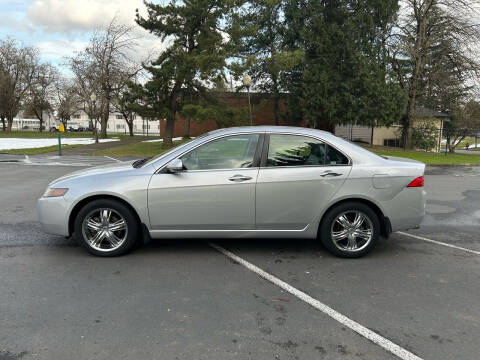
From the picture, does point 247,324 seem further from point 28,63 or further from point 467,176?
point 28,63

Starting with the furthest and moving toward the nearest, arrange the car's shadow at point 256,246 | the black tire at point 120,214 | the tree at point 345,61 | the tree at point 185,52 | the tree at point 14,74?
the tree at point 14,74, the tree at point 345,61, the tree at point 185,52, the car's shadow at point 256,246, the black tire at point 120,214

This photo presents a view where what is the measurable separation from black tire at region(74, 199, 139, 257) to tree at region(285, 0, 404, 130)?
20135mm

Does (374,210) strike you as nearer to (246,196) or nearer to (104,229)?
(246,196)

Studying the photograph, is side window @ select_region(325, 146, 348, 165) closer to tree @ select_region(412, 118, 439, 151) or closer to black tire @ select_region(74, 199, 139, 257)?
black tire @ select_region(74, 199, 139, 257)

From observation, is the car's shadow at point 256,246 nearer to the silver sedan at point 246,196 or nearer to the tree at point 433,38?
the silver sedan at point 246,196

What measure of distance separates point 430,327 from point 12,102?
187 feet

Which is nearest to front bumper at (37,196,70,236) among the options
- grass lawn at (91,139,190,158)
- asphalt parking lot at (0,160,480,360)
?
asphalt parking lot at (0,160,480,360)

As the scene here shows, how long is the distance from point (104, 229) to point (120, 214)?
29 cm

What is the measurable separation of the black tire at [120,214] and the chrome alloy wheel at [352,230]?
2.44 metres

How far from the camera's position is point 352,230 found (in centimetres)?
446

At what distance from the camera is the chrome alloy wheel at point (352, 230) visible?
4449 millimetres

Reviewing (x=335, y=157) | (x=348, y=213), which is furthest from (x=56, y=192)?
(x=348, y=213)

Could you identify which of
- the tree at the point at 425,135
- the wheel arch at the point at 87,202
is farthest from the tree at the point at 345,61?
the wheel arch at the point at 87,202

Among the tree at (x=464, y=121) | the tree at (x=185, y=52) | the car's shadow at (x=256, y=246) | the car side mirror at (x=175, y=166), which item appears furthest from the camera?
the tree at (x=464, y=121)
